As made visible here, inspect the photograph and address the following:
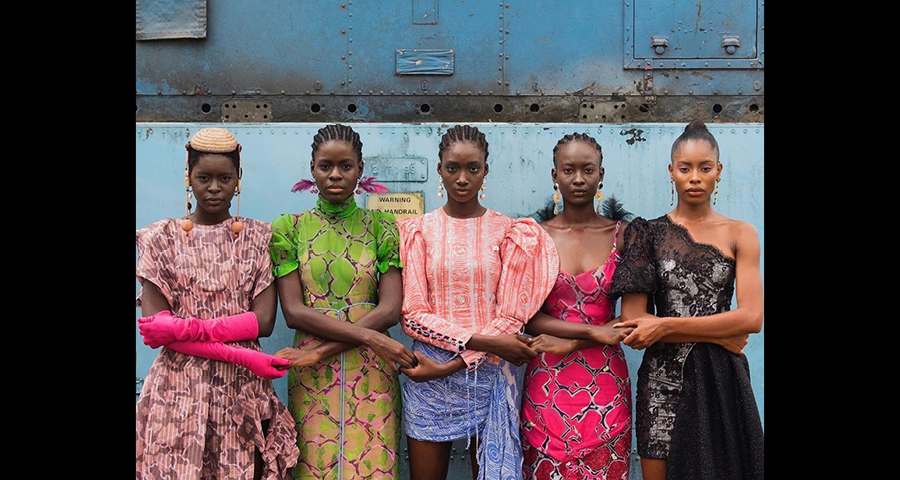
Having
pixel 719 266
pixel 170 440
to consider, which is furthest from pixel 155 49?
pixel 719 266

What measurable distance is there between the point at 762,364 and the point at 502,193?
1.69 meters

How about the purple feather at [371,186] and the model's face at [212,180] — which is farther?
the purple feather at [371,186]

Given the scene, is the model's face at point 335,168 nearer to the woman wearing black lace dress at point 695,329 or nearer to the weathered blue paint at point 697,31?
the woman wearing black lace dress at point 695,329

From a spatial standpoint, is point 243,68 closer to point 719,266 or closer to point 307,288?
point 307,288

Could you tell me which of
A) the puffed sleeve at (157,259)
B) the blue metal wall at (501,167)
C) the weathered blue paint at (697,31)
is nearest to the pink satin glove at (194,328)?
the puffed sleeve at (157,259)

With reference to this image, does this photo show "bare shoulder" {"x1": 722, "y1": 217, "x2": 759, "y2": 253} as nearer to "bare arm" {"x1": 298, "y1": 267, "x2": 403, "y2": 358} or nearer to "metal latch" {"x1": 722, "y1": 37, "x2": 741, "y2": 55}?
"bare arm" {"x1": 298, "y1": 267, "x2": 403, "y2": 358}

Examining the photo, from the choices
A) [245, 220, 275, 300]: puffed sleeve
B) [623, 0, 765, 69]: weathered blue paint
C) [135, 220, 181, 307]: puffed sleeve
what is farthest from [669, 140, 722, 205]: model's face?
[135, 220, 181, 307]: puffed sleeve

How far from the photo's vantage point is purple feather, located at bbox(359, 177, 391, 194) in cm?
465

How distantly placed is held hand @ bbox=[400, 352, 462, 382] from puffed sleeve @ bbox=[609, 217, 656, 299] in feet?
2.67

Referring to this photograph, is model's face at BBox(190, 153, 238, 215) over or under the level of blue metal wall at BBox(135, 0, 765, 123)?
under

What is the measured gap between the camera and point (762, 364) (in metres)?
4.71

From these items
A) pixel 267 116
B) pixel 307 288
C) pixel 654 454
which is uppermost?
pixel 267 116

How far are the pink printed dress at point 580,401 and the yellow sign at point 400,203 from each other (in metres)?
1.02

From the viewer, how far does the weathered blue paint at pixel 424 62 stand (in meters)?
5.11
